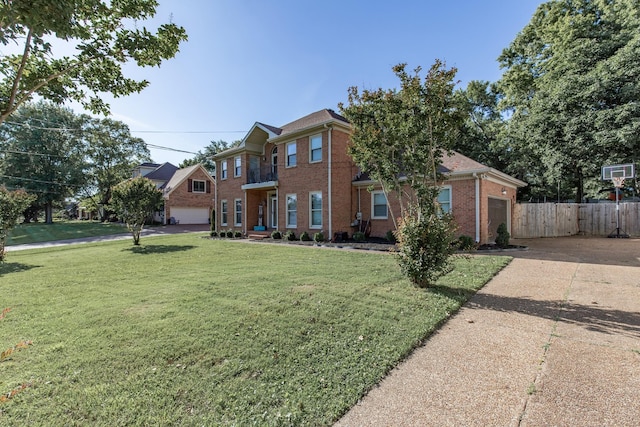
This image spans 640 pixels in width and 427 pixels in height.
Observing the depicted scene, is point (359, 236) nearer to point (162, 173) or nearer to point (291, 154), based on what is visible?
point (291, 154)

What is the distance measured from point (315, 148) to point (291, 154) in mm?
1934

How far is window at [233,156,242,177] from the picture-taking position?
19.9m

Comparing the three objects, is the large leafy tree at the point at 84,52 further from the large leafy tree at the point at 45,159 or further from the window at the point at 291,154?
the large leafy tree at the point at 45,159

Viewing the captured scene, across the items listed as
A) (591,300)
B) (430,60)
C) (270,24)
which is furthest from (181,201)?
(591,300)

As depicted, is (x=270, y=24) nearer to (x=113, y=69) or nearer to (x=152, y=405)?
(x=113, y=69)

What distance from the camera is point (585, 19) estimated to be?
699 inches

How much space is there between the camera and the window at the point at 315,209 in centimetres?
1510

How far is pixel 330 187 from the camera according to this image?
14.3m

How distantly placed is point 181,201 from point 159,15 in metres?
33.3

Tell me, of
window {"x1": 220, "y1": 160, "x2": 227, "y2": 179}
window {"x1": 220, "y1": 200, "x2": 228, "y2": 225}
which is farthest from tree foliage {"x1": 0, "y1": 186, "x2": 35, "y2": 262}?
window {"x1": 220, "y1": 160, "x2": 227, "y2": 179}

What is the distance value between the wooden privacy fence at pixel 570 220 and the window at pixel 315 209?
1075 cm

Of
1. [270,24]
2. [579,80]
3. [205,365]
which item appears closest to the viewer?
[205,365]

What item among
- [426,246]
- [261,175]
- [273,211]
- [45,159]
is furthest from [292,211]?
[45,159]

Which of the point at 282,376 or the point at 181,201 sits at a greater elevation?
the point at 181,201
